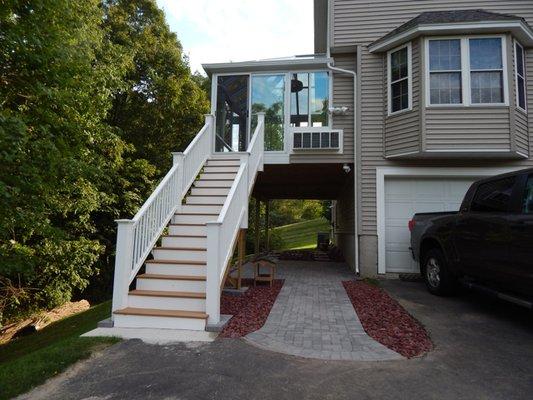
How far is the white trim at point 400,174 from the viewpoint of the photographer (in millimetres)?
8227

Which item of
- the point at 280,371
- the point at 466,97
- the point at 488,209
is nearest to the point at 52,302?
the point at 280,371

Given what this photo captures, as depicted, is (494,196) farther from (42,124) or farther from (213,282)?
(42,124)

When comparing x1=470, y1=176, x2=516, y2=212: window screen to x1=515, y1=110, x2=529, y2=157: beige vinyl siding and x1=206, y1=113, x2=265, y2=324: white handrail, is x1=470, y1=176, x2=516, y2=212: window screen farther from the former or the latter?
x1=206, y1=113, x2=265, y2=324: white handrail

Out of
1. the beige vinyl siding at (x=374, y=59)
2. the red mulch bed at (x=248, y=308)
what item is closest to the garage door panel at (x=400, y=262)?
the beige vinyl siding at (x=374, y=59)

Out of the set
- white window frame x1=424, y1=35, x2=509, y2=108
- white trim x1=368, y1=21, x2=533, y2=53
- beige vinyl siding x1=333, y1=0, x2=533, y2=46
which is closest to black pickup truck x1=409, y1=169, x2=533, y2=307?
white window frame x1=424, y1=35, x2=509, y2=108

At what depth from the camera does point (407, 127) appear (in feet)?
26.8

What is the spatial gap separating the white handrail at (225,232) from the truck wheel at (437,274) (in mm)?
3413

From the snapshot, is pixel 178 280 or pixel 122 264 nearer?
pixel 122 264

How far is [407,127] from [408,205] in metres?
1.84

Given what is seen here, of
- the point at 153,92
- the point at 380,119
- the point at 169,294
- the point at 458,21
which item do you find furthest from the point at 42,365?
the point at 153,92

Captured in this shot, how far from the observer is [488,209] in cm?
504

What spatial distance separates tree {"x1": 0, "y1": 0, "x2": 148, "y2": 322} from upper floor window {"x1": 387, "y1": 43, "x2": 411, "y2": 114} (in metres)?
6.78

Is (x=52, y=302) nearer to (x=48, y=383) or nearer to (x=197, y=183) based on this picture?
(x=197, y=183)

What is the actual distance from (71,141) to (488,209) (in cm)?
779
